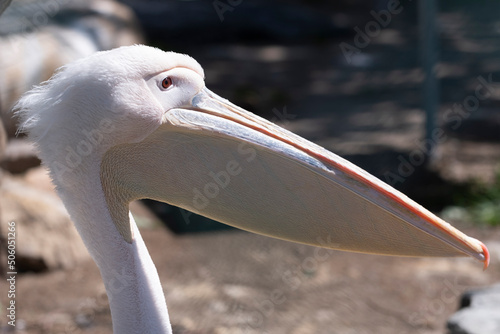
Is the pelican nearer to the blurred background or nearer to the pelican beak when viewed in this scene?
the pelican beak

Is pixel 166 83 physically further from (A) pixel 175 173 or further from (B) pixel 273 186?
(B) pixel 273 186

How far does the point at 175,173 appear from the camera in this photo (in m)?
1.83

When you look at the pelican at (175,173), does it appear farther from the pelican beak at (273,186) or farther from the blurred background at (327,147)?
the blurred background at (327,147)

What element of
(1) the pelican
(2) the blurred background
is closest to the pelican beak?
(1) the pelican

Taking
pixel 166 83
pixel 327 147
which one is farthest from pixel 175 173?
pixel 327 147

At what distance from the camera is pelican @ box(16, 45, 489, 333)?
67.3 inches

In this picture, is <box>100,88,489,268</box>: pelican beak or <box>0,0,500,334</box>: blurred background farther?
<box>0,0,500,334</box>: blurred background

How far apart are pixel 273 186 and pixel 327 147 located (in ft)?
15.5

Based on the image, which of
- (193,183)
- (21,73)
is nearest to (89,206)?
(193,183)

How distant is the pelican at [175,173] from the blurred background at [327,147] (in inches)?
46.1

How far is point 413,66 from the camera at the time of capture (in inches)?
365

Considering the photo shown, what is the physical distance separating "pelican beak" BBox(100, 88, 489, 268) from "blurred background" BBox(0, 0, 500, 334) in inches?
49.5

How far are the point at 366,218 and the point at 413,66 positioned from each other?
800 centimetres

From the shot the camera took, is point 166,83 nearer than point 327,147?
Yes
